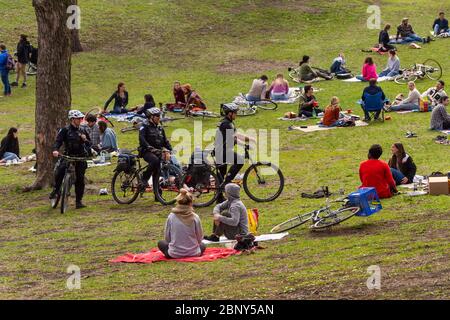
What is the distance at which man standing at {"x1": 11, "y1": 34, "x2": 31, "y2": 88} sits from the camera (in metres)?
40.9

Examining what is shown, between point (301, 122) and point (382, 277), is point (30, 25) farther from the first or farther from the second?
point (382, 277)

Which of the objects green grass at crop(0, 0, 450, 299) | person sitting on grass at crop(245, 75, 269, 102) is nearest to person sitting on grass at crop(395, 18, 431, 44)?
green grass at crop(0, 0, 450, 299)

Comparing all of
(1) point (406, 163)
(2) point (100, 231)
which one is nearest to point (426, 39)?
(1) point (406, 163)

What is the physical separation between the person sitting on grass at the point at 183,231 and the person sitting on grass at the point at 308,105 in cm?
1676

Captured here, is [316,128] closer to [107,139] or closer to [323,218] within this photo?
[107,139]

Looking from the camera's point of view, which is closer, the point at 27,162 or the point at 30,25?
the point at 27,162

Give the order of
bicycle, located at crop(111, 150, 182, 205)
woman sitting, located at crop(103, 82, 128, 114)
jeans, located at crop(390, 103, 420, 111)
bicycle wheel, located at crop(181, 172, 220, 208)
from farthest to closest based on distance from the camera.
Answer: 1. woman sitting, located at crop(103, 82, 128, 114)
2. jeans, located at crop(390, 103, 420, 111)
3. bicycle, located at crop(111, 150, 182, 205)
4. bicycle wheel, located at crop(181, 172, 220, 208)

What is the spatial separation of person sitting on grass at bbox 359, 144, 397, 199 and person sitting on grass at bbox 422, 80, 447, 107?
12.4m

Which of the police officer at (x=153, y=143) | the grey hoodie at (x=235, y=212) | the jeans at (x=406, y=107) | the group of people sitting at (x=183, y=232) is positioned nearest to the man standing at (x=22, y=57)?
the jeans at (x=406, y=107)

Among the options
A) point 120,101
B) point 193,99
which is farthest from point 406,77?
point 120,101

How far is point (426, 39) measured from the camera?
46688mm

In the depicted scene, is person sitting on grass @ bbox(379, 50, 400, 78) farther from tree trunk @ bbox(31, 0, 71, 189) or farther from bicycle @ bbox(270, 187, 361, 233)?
bicycle @ bbox(270, 187, 361, 233)

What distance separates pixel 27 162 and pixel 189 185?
8.55 meters

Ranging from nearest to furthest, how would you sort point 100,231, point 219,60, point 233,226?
point 233,226 < point 100,231 < point 219,60
